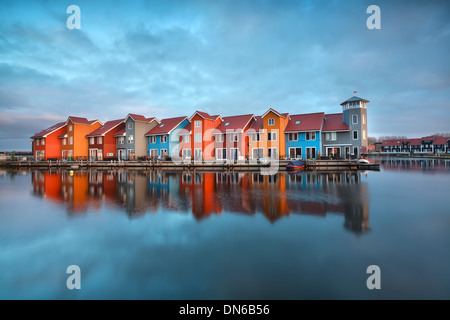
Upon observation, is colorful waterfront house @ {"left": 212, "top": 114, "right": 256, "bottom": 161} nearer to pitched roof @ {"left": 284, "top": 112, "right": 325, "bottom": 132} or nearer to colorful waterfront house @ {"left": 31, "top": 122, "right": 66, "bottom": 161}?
pitched roof @ {"left": 284, "top": 112, "right": 325, "bottom": 132}

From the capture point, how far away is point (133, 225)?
975cm

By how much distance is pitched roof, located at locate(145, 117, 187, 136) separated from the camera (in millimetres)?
45969

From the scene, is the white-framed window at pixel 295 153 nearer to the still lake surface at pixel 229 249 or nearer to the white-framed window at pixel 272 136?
the white-framed window at pixel 272 136

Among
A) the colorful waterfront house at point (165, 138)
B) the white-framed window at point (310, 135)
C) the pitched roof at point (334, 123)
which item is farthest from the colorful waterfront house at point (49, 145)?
A: the pitched roof at point (334, 123)

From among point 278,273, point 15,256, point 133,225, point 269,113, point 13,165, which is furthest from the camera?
point 13,165

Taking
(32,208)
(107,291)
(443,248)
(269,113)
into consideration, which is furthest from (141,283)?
(269,113)

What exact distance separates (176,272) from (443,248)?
26.0 feet

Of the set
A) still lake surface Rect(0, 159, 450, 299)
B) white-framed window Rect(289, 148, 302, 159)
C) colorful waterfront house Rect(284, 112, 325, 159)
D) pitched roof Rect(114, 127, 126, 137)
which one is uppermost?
pitched roof Rect(114, 127, 126, 137)

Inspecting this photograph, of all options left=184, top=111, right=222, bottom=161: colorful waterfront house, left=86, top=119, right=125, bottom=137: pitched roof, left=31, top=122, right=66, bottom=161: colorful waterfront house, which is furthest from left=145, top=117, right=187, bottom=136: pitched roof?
left=31, top=122, right=66, bottom=161: colorful waterfront house

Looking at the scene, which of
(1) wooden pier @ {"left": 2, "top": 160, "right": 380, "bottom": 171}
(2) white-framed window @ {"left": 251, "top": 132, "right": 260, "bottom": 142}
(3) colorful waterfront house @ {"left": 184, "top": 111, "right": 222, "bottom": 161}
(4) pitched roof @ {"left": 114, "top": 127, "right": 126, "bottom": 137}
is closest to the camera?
(1) wooden pier @ {"left": 2, "top": 160, "right": 380, "bottom": 171}

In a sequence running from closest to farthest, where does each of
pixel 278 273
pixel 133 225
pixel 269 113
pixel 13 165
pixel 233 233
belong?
pixel 278 273, pixel 233 233, pixel 133 225, pixel 269 113, pixel 13 165

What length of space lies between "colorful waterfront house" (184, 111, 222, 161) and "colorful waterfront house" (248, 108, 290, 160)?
712 centimetres

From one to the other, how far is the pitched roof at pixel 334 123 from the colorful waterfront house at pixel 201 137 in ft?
62.6
